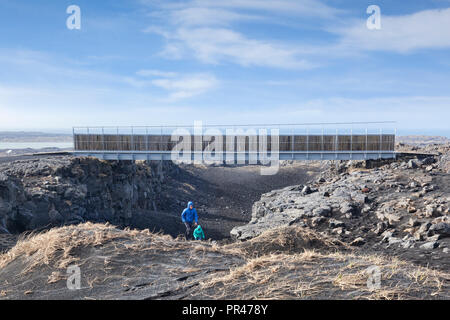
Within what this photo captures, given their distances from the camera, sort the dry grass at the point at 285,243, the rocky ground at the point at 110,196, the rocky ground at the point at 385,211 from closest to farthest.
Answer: the dry grass at the point at 285,243 → the rocky ground at the point at 385,211 → the rocky ground at the point at 110,196

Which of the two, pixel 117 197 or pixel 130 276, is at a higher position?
pixel 130 276

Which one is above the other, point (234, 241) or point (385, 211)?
point (385, 211)

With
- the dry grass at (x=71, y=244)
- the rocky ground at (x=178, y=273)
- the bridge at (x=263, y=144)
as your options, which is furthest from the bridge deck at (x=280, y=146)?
the rocky ground at (x=178, y=273)

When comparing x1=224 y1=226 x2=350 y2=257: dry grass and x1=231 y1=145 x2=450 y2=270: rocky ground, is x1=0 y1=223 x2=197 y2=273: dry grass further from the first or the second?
x1=231 y1=145 x2=450 y2=270: rocky ground

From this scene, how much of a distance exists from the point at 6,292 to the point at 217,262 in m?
4.37

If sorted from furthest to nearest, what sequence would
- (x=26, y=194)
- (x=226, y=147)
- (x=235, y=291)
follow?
(x=226, y=147)
(x=26, y=194)
(x=235, y=291)

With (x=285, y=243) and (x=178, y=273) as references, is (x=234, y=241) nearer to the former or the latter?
(x=285, y=243)

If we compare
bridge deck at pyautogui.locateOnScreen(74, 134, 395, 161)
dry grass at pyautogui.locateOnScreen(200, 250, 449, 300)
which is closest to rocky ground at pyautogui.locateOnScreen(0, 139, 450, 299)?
dry grass at pyautogui.locateOnScreen(200, 250, 449, 300)

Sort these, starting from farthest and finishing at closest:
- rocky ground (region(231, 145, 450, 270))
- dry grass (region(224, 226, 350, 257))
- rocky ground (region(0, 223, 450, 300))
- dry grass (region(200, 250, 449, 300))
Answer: rocky ground (region(231, 145, 450, 270)), dry grass (region(224, 226, 350, 257)), rocky ground (region(0, 223, 450, 300)), dry grass (region(200, 250, 449, 300))

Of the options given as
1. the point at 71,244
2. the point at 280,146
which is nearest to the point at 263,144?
the point at 280,146

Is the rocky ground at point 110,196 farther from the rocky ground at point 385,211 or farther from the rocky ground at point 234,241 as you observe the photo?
the rocky ground at point 385,211

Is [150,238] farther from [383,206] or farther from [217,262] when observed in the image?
[383,206]

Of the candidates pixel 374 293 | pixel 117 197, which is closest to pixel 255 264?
pixel 374 293

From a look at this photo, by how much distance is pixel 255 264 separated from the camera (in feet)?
22.2
